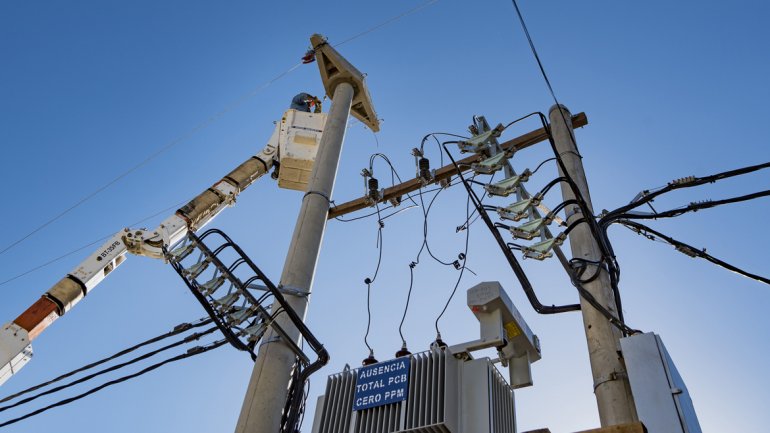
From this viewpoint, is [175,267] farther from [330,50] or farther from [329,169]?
[330,50]

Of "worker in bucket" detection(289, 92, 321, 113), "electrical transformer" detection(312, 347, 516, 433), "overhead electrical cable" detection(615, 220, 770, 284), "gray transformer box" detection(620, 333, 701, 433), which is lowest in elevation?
"gray transformer box" detection(620, 333, 701, 433)

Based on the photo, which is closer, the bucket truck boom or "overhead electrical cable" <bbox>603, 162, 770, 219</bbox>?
"overhead electrical cable" <bbox>603, 162, 770, 219</bbox>

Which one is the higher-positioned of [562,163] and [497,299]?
[562,163]

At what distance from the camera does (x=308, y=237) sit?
23.2 ft

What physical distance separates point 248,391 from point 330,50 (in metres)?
5.48

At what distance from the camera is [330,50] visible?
9617 mm

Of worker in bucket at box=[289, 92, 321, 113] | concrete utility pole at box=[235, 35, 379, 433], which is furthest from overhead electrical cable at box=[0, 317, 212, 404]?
worker in bucket at box=[289, 92, 321, 113]

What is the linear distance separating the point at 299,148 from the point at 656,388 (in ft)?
27.8

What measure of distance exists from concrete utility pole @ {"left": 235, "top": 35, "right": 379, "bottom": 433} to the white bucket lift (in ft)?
5.99

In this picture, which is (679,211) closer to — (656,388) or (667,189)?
(667,189)

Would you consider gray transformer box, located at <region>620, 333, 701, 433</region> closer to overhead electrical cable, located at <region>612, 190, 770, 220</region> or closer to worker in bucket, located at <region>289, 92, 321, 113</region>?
overhead electrical cable, located at <region>612, 190, 770, 220</region>

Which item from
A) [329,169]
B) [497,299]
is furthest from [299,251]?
[497,299]

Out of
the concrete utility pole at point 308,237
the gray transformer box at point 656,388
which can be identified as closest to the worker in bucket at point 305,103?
the concrete utility pole at point 308,237

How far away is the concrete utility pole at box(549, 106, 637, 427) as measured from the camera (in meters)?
5.16
